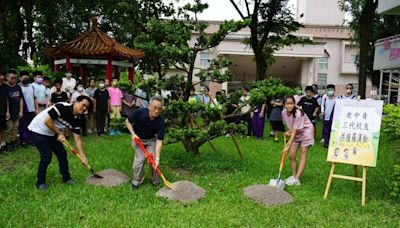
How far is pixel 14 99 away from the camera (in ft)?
25.8

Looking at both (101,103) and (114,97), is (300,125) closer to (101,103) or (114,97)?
(101,103)

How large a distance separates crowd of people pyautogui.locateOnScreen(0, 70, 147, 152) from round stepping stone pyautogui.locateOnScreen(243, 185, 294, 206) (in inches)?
113

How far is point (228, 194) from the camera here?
546 centimetres

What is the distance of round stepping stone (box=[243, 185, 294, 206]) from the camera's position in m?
5.20

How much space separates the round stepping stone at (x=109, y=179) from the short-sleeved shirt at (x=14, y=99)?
2948 millimetres

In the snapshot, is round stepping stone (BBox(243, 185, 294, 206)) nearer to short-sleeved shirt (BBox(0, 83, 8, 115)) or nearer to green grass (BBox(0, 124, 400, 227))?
green grass (BBox(0, 124, 400, 227))

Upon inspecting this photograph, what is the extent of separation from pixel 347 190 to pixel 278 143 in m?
4.71

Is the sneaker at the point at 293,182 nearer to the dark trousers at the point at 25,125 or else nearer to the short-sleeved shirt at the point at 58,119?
the short-sleeved shirt at the point at 58,119

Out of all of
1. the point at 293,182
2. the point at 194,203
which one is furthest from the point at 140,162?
the point at 293,182

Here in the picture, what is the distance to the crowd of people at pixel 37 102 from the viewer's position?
7832 millimetres

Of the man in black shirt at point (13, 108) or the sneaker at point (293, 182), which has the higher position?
the man in black shirt at point (13, 108)

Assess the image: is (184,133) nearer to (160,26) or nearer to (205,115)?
(205,115)

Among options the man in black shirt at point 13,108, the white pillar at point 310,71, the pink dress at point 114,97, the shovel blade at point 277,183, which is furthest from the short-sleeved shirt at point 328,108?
the white pillar at point 310,71

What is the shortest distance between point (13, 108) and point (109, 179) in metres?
3.29
